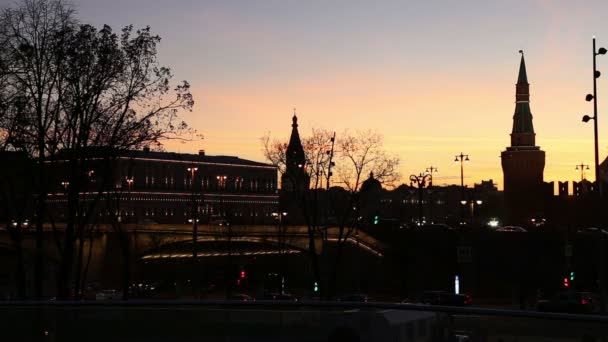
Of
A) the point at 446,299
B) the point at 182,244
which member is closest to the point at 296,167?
the point at 446,299

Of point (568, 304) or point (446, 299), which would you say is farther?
point (446, 299)

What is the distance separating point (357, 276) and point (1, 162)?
207 feet

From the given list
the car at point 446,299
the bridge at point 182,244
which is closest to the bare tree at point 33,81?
the car at point 446,299

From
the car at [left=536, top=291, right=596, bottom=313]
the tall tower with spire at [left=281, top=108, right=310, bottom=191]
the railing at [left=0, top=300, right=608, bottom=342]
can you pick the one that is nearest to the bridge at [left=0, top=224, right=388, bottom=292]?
the tall tower with spire at [left=281, top=108, right=310, bottom=191]

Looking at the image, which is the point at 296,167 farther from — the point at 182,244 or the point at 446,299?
the point at 182,244

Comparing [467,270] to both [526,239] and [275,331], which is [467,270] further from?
[275,331]

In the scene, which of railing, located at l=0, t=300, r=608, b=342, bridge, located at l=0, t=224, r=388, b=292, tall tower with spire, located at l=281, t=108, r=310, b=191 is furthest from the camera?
bridge, located at l=0, t=224, r=388, b=292

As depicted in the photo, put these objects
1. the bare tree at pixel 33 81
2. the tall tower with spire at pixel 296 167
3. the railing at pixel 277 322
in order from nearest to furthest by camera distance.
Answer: the railing at pixel 277 322 < the bare tree at pixel 33 81 < the tall tower with spire at pixel 296 167

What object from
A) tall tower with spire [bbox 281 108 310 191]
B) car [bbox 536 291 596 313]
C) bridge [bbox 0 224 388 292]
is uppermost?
tall tower with spire [bbox 281 108 310 191]

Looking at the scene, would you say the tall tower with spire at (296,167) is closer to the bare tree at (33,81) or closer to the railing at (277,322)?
the bare tree at (33,81)

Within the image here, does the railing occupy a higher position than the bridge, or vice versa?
the bridge

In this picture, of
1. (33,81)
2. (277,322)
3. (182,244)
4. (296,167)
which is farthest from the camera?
(182,244)

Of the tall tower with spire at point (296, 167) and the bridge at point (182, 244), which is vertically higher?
the tall tower with spire at point (296, 167)

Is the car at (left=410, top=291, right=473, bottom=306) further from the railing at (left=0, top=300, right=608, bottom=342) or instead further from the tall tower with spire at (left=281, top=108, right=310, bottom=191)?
the railing at (left=0, top=300, right=608, bottom=342)
